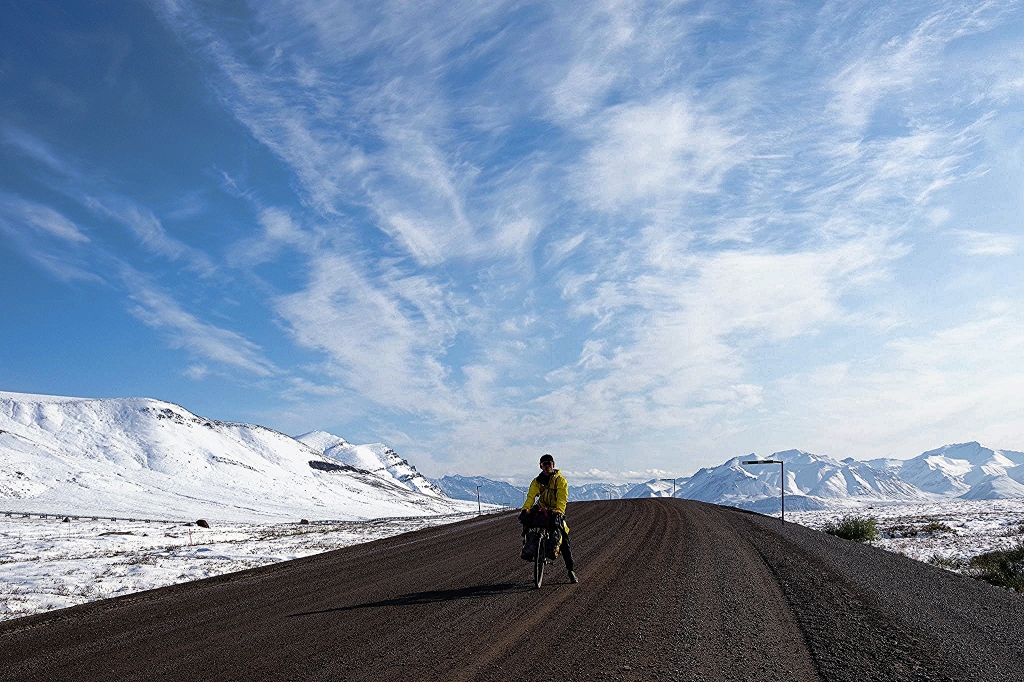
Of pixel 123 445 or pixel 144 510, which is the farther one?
pixel 123 445

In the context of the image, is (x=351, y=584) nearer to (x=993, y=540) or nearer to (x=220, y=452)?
(x=993, y=540)

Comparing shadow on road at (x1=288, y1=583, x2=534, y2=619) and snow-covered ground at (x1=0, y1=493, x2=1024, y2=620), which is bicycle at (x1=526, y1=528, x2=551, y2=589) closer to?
shadow on road at (x1=288, y1=583, x2=534, y2=619)

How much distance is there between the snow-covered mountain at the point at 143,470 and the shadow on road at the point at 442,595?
75.9m

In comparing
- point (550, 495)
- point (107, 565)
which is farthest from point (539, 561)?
point (107, 565)

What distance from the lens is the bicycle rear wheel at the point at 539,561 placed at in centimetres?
1107

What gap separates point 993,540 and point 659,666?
63.8ft

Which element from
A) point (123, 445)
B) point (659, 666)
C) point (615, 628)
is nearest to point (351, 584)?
point (615, 628)

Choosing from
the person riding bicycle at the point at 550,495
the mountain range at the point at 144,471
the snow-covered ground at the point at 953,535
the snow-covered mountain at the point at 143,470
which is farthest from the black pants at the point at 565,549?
the snow-covered mountain at the point at 143,470

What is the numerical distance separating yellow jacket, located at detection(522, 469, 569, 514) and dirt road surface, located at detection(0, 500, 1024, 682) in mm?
1343

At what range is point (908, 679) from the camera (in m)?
5.86

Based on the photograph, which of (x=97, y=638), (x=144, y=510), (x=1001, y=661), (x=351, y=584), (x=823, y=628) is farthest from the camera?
(x=144, y=510)

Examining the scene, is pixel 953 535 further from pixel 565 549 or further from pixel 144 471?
pixel 144 471

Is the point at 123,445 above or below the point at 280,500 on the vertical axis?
above

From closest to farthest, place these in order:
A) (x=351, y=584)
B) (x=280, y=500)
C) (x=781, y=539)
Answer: (x=351, y=584)
(x=781, y=539)
(x=280, y=500)
